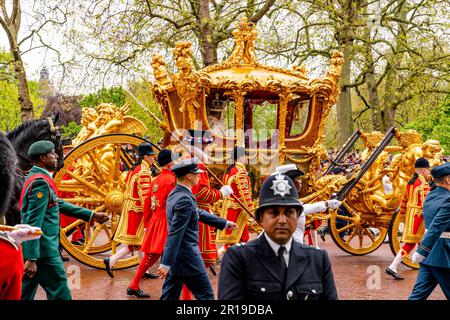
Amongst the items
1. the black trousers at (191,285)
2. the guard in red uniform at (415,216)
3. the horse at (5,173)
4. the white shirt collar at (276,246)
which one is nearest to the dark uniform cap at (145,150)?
the black trousers at (191,285)

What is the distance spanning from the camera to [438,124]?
17984mm

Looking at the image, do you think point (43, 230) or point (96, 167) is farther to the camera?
point (96, 167)

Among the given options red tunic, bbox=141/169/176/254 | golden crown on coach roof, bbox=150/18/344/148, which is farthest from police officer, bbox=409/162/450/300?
golden crown on coach roof, bbox=150/18/344/148

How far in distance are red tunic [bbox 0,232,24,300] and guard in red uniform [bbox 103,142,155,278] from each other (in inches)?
203

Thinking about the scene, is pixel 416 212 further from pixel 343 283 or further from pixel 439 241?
pixel 439 241

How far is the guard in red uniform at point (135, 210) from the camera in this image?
8234 millimetres

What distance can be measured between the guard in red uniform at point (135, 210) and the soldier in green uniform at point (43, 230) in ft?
9.82

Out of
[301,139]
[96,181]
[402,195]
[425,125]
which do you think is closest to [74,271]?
[96,181]

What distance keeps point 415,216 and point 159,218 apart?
11.9 ft

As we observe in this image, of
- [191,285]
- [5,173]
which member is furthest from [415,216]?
[5,173]

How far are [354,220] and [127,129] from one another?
153 inches

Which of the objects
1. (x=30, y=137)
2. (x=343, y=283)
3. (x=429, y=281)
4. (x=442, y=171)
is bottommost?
(x=343, y=283)

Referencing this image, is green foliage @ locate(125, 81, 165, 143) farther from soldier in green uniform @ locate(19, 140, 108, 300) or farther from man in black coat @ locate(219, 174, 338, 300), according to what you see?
man in black coat @ locate(219, 174, 338, 300)
